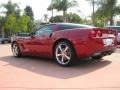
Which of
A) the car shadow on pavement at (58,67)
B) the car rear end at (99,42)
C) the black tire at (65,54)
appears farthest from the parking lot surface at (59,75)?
the car rear end at (99,42)

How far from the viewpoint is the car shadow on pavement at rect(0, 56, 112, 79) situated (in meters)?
6.93

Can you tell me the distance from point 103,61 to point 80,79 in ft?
8.31

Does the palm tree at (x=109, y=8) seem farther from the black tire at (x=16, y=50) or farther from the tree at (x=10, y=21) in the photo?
the black tire at (x=16, y=50)

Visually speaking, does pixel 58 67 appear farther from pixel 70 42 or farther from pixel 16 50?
pixel 16 50

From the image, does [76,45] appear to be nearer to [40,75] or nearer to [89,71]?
[89,71]

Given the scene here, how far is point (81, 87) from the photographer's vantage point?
557 cm

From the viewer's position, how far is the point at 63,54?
796 centimetres

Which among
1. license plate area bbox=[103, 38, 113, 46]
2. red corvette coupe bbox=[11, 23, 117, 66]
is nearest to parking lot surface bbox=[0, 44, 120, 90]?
red corvette coupe bbox=[11, 23, 117, 66]

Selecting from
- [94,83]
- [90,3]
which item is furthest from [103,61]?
[90,3]

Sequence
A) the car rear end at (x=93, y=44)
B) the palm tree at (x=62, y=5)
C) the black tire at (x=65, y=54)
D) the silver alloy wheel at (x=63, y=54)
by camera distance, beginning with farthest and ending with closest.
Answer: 1. the palm tree at (x=62, y=5)
2. the silver alloy wheel at (x=63, y=54)
3. the black tire at (x=65, y=54)
4. the car rear end at (x=93, y=44)

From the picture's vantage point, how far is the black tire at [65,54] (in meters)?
7.69

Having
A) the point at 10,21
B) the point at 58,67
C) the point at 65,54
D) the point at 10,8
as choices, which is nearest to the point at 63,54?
the point at 65,54

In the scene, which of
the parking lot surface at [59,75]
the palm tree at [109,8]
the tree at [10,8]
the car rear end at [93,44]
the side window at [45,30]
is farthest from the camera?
the tree at [10,8]

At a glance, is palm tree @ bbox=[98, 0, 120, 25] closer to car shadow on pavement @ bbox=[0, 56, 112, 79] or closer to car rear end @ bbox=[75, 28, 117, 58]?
car shadow on pavement @ bbox=[0, 56, 112, 79]
